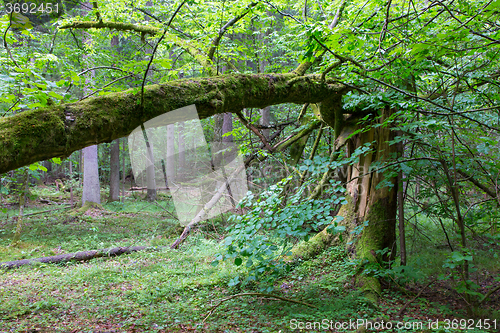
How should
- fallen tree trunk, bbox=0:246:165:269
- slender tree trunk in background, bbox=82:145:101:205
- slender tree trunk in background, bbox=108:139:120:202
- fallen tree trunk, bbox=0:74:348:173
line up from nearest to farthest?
fallen tree trunk, bbox=0:74:348:173 < fallen tree trunk, bbox=0:246:165:269 < slender tree trunk in background, bbox=82:145:101:205 < slender tree trunk in background, bbox=108:139:120:202

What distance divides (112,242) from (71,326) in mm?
4748

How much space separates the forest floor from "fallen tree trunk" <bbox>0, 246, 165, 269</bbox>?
24 cm

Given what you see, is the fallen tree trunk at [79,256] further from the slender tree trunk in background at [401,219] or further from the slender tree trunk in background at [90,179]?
the slender tree trunk in background at [90,179]

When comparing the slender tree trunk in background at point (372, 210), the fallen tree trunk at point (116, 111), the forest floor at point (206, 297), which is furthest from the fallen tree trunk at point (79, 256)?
the fallen tree trunk at point (116, 111)

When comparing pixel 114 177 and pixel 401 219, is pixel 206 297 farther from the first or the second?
pixel 114 177

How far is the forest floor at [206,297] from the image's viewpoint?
3.17 meters

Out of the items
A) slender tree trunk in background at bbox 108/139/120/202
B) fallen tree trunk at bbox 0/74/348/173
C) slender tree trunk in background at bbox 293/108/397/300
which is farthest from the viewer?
slender tree trunk in background at bbox 108/139/120/202

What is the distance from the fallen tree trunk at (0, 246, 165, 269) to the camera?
18.8ft

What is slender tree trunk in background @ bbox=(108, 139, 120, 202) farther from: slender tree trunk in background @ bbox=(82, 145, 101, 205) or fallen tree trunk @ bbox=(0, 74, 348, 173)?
fallen tree trunk @ bbox=(0, 74, 348, 173)

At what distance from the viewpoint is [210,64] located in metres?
4.59

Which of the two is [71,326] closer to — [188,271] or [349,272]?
[188,271]

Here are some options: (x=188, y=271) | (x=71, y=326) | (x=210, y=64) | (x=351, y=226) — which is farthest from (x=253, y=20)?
(x=71, y=326)

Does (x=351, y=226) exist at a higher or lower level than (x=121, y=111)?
lower

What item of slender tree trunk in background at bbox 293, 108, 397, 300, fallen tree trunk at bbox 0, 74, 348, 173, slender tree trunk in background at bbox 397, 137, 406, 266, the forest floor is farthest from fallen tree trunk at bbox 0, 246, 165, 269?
slender tree trunk in background at bbox 397, 137, 406, 266
